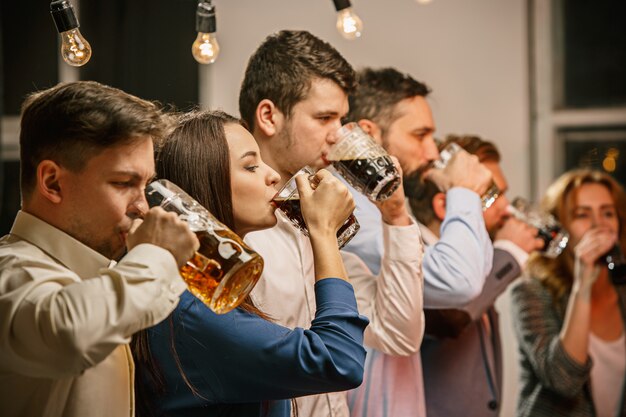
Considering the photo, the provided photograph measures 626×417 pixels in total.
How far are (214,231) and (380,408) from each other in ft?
3.14

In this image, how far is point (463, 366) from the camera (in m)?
2.31

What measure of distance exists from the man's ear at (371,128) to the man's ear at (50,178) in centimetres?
123

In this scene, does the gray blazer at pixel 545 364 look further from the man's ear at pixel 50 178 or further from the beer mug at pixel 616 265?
the man's ear at pixel 50 178

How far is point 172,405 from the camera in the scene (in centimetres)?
139

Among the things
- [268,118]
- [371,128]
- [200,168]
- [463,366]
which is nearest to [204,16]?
[268,118]

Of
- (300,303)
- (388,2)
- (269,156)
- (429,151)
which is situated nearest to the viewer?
(300,303)

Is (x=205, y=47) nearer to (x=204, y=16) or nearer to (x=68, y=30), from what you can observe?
(x=204, y=16)

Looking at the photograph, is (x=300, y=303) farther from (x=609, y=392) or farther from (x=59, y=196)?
(x=609, y=392)

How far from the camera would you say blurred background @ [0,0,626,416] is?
3078 mm

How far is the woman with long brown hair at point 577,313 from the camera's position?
2842 millimetres

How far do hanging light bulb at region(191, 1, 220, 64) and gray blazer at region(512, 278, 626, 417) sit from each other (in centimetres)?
168

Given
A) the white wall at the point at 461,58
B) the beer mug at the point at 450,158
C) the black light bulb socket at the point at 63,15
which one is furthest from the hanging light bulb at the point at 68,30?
the white wall at the point at 461,58

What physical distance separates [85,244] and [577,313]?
2.05m

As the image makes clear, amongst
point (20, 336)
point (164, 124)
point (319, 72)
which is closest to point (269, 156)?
point (319, 72)
